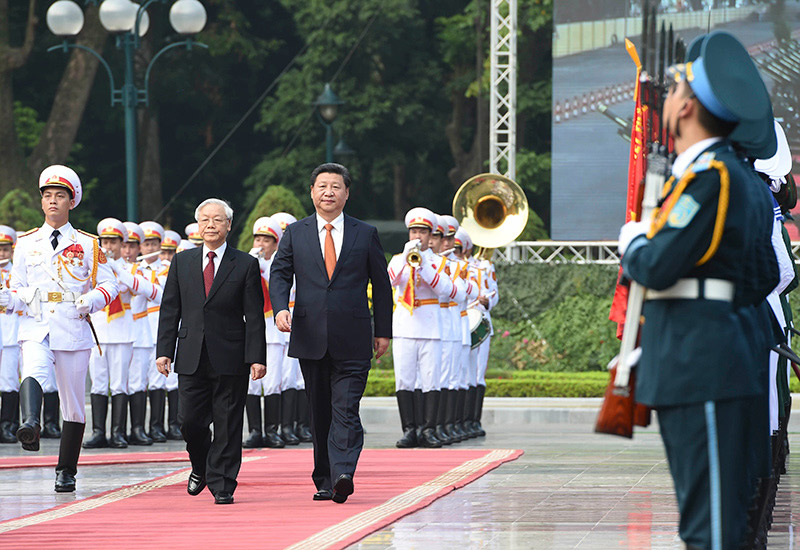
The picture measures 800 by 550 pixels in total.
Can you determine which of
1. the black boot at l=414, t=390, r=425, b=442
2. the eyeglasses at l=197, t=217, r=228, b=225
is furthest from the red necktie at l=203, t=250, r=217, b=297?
the black boot at l=414, t=390, r=425, b=442

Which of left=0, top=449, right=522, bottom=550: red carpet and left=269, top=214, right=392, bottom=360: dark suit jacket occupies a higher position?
left=269, top=214, right=392, bottom=360: dark suit jacket

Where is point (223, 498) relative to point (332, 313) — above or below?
below

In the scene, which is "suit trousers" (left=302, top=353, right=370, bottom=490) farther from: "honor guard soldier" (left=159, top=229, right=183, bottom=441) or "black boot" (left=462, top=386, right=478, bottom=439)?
"black boot" (left=462, top=386, right=478, bottom=439)

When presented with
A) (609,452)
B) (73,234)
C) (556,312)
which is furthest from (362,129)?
(73,234)

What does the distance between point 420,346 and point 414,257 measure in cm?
130

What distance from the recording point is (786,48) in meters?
26.5

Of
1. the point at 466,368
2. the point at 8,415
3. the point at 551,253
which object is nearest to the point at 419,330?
the point at 466,368

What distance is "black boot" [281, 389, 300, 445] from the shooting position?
53.7 feet

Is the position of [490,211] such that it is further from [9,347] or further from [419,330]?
[9,347]

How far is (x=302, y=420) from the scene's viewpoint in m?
16.8

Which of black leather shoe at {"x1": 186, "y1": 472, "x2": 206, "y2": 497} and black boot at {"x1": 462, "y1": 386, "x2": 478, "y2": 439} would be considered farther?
black boot at {"x1": 462, "y1": 386, "x2": 478, "y2": 439}

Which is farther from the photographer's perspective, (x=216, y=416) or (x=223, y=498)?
(x=216, y=416)

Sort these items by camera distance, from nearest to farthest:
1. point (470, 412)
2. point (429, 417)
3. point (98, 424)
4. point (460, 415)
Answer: point (429, 417), point (98, 424), point (460, 415), point (470, 412)

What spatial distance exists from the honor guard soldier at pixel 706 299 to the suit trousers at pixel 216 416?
5.17 m
